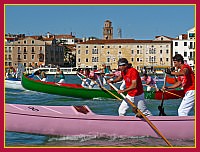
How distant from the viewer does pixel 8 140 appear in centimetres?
914

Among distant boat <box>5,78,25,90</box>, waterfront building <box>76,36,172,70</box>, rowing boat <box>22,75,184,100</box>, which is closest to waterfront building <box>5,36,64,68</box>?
waterfront building <box>76,36,172,70</box>

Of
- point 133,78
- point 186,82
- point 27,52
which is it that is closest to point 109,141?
point 133,78

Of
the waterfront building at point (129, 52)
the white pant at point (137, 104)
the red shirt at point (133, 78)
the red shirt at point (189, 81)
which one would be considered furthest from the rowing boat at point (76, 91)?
the waterfront building at point (129, 52)

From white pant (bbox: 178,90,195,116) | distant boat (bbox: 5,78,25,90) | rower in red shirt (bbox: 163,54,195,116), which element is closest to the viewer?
rower in red shirt (bbox: 163,54,195,116)

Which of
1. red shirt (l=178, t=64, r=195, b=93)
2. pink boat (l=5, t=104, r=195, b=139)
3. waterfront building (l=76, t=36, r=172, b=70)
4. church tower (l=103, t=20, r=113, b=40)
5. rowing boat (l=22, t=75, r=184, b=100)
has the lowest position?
pink boat (l=5, t=104, r=195, b=139)

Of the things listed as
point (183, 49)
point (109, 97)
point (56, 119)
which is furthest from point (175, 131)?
point (183, 49)

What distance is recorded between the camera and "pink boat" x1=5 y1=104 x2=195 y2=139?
8.44 metres

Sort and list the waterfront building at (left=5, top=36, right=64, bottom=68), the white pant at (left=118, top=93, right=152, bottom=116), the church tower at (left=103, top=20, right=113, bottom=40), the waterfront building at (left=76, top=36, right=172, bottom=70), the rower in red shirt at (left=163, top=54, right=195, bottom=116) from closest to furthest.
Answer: the rower in red shirt at (left=163, top=54, right=195, bottom=116), the white pant at (left=118, top=93, right=152, bottom=116), the waterfront building at (left=76, top=36, right=172, bottom=70), the waterfront building at (left=5, top=36, right=64, bottom=68), the church tower at (left=103, top=20, right=113, bottom=40)

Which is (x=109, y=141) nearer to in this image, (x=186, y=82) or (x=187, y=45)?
(x=186, y=82)

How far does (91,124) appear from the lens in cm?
848

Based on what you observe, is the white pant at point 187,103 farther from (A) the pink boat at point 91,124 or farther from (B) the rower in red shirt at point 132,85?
(B) the rower in red shirt at point 132,85

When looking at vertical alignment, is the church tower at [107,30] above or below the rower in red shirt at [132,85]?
above

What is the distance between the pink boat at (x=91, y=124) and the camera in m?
8.44

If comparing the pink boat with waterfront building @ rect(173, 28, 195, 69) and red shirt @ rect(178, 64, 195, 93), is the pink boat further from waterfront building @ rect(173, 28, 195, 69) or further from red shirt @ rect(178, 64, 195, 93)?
waterfront building @ rect(173, 28, 195, 69)
